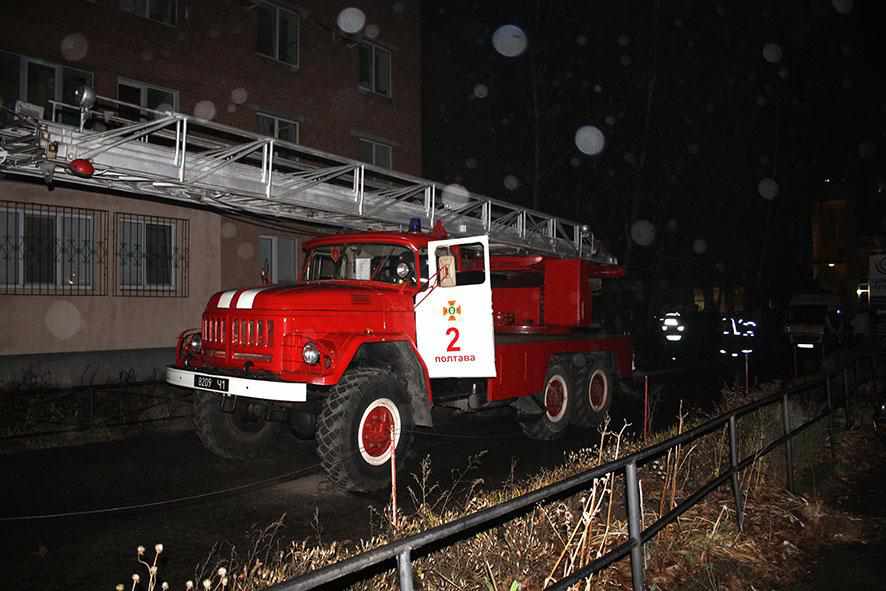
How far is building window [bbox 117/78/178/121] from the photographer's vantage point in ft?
44.1

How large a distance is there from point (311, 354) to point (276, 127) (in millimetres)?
11329

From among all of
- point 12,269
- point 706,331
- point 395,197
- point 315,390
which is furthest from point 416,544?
point 706,331

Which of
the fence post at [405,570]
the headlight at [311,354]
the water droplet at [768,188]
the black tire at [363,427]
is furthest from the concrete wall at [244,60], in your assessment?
the water droplet at [768,188]

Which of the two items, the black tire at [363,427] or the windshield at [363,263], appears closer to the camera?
the black tire at [363,427]

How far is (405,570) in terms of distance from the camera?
2.18 meters

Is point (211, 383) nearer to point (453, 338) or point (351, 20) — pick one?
point (453, 338)

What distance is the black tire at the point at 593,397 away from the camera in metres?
10.3

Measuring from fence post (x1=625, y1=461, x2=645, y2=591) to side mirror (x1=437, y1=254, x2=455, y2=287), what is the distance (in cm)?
406

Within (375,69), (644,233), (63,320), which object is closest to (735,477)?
(63,320)

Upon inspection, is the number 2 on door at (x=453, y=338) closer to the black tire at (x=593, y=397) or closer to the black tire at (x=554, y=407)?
the black tire at (x=554, y=407)

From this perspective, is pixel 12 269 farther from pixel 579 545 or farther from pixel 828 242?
pixel 828 242

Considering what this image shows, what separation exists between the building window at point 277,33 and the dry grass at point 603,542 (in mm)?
13262

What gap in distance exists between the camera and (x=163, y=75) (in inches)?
548

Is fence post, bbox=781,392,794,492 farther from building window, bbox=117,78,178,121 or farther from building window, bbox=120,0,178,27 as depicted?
building window, bbox=120,0,178,27
